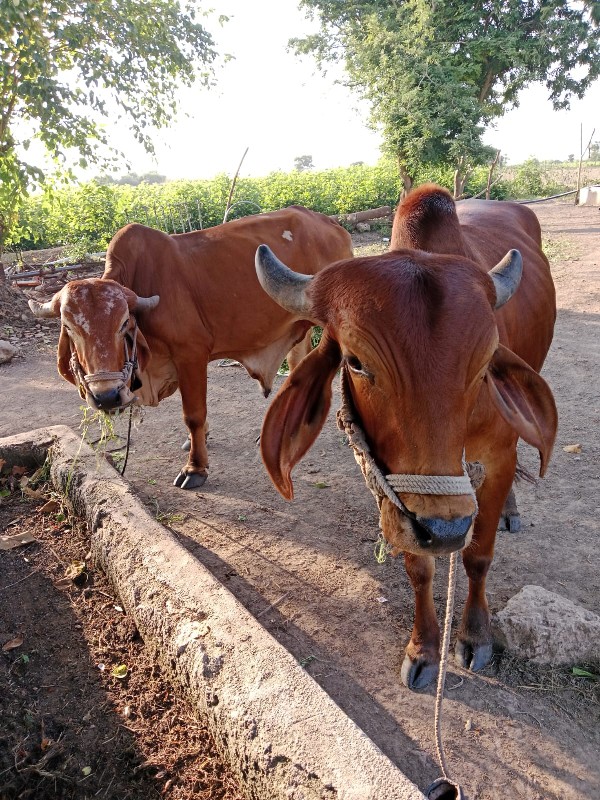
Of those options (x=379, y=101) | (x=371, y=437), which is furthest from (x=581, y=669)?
(x=379, y=101)

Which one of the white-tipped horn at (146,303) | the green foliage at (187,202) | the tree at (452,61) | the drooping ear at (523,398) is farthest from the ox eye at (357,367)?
the tree at (452,61)

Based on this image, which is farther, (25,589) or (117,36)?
(117,36)

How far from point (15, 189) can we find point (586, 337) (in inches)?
308

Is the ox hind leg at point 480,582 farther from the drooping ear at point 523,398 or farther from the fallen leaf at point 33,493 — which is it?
the fallen leaf at point 33,493

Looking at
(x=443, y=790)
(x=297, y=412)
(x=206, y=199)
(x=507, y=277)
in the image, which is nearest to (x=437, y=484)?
(x=297, y=412)

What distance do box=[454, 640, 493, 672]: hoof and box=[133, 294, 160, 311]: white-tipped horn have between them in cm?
289

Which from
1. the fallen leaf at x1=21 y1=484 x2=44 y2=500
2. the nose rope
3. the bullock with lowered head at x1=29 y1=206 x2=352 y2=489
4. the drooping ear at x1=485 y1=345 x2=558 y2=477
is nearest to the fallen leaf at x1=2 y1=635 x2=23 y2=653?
the fallen leaf at x1=21 y1=484 x2=44 y2=500

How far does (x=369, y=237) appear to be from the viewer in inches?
739

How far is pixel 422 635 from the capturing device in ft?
8.53

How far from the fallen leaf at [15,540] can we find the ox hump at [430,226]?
8.99 feet

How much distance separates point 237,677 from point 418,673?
928 mm

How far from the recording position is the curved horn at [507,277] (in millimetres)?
1890

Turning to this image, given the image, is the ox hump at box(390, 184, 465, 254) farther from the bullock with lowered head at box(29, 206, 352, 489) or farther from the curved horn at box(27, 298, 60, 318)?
the curved horn at box(27, 298, 60, 318)

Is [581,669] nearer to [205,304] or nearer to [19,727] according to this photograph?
[19,727]
